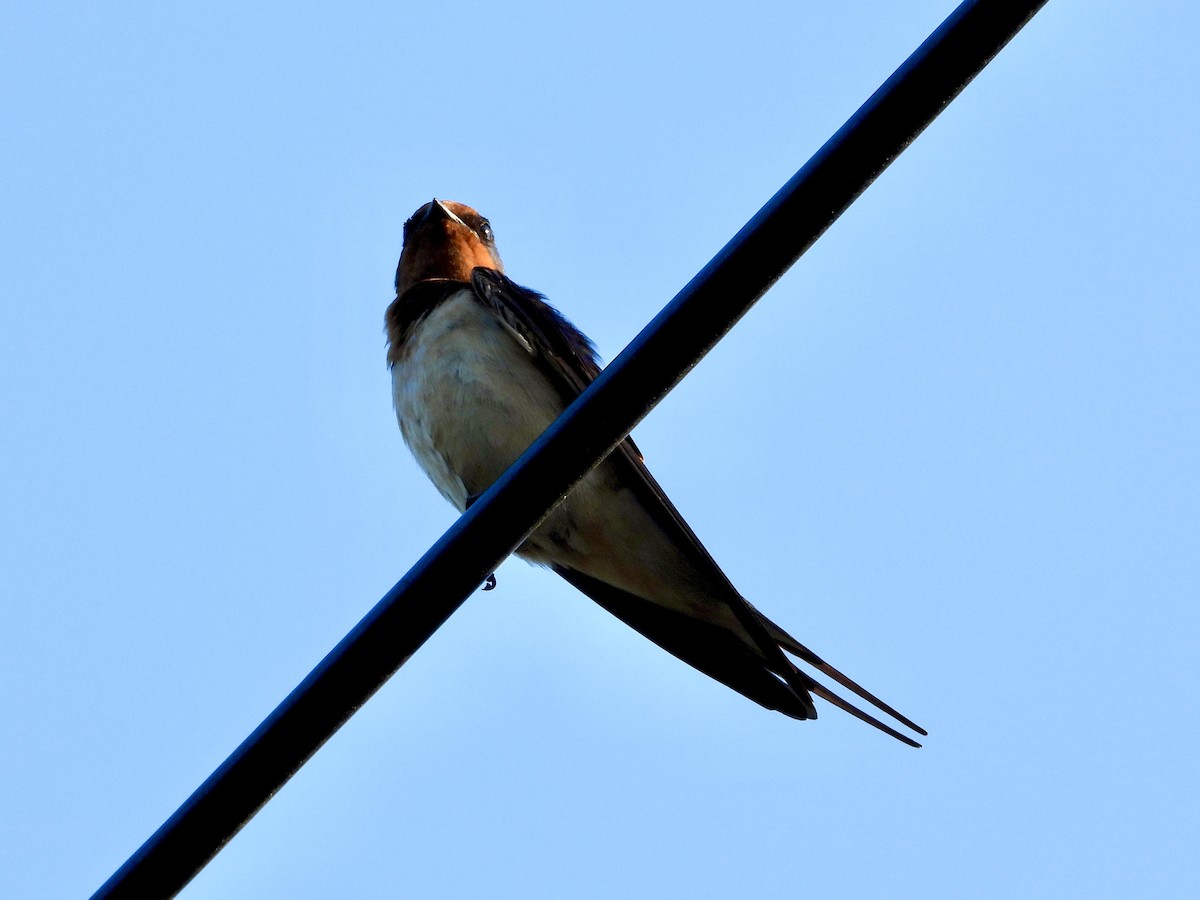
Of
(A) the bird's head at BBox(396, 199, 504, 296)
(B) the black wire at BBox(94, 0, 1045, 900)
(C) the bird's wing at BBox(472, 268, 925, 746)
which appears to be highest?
(A) the bird's head at BBox(396, 199, 504, 296)

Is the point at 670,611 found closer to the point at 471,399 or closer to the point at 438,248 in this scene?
the point at 471,399

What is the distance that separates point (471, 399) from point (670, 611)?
2.93 feet

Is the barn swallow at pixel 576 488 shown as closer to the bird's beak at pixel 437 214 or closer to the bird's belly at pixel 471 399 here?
the bird's belly at pixel 471 399

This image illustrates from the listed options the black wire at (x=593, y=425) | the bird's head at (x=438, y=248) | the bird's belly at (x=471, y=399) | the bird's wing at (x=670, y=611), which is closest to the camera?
the black wire at (x=593, y=425)

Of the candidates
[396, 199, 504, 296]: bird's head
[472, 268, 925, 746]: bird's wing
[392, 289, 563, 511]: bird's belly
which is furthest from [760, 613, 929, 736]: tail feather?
[396, 199, 504, 296]: bird's head

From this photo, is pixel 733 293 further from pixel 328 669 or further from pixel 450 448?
pixel 450 448

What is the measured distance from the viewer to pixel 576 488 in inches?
165

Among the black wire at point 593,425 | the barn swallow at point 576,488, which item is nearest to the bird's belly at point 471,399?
the barn swallow at point 576,488

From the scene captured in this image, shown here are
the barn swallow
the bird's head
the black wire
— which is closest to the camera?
the black wire

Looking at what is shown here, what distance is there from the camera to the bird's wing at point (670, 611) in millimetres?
4035

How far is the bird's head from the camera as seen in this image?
244 inches

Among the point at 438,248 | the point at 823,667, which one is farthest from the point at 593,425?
the point at 438,248

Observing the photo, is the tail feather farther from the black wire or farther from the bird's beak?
Result: the bird's beak

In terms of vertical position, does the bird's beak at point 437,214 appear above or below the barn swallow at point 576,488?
above
